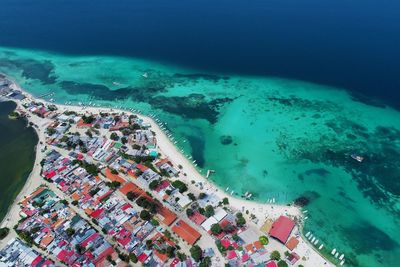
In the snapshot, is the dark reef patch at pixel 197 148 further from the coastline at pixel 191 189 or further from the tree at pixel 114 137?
the tree at pixel 114 137

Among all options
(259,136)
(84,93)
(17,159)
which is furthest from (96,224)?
(84,93)

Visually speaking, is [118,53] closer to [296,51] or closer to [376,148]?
[296,51]

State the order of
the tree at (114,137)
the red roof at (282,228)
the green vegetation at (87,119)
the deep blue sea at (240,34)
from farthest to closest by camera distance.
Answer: the deep blue sea at (240,34) < the green vegetation at (87,119) < the tree at (114,137) < the red roof at (282,228)

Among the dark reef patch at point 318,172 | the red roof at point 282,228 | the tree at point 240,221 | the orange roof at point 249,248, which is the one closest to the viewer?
the orange roof at point 249,248

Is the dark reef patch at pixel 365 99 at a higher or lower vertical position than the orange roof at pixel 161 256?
higher

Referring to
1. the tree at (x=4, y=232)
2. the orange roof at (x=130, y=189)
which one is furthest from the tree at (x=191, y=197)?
the tree at (x=4, y=232)

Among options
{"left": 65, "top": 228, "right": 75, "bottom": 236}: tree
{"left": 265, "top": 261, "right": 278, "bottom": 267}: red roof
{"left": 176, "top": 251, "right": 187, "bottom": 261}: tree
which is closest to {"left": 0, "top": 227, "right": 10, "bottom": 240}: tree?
{"left": 65, "top": 228, "right": 75, "bottom": 236}: tree
